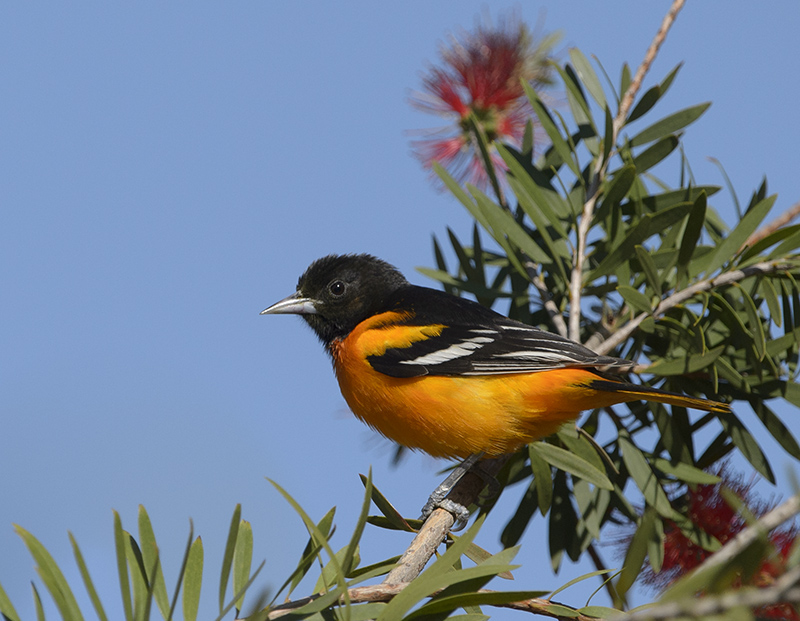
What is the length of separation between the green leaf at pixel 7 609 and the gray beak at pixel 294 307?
2.59m

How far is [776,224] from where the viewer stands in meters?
2.71

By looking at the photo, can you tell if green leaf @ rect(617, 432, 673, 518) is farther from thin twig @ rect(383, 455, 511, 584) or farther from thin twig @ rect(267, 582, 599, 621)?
thin twig @ rect(267, 582, 599, 621)

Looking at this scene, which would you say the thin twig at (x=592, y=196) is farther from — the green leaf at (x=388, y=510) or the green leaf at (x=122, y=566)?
the green leaf at (x=122, y=566)

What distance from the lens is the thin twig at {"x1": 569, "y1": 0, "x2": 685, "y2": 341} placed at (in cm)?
269

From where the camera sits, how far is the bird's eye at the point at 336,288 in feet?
12.3

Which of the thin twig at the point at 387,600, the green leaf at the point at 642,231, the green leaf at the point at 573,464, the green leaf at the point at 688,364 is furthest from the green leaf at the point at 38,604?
the green leaf at the point at 642,231

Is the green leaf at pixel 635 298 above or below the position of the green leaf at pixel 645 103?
below

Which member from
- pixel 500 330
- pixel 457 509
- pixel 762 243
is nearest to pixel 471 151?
pixel 500 330

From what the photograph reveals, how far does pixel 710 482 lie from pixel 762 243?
32.2 inches

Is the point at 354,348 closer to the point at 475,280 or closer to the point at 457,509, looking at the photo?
the point at 475,280

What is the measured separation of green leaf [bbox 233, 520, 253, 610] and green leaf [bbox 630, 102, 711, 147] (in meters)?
2.13

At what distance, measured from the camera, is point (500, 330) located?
9.98 feet

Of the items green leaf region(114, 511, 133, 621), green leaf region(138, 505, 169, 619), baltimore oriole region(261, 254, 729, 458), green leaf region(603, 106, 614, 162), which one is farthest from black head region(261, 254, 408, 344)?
green leaf region(114, 511, 133, 621)

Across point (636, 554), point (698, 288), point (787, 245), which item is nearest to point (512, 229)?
point (698, 288)
